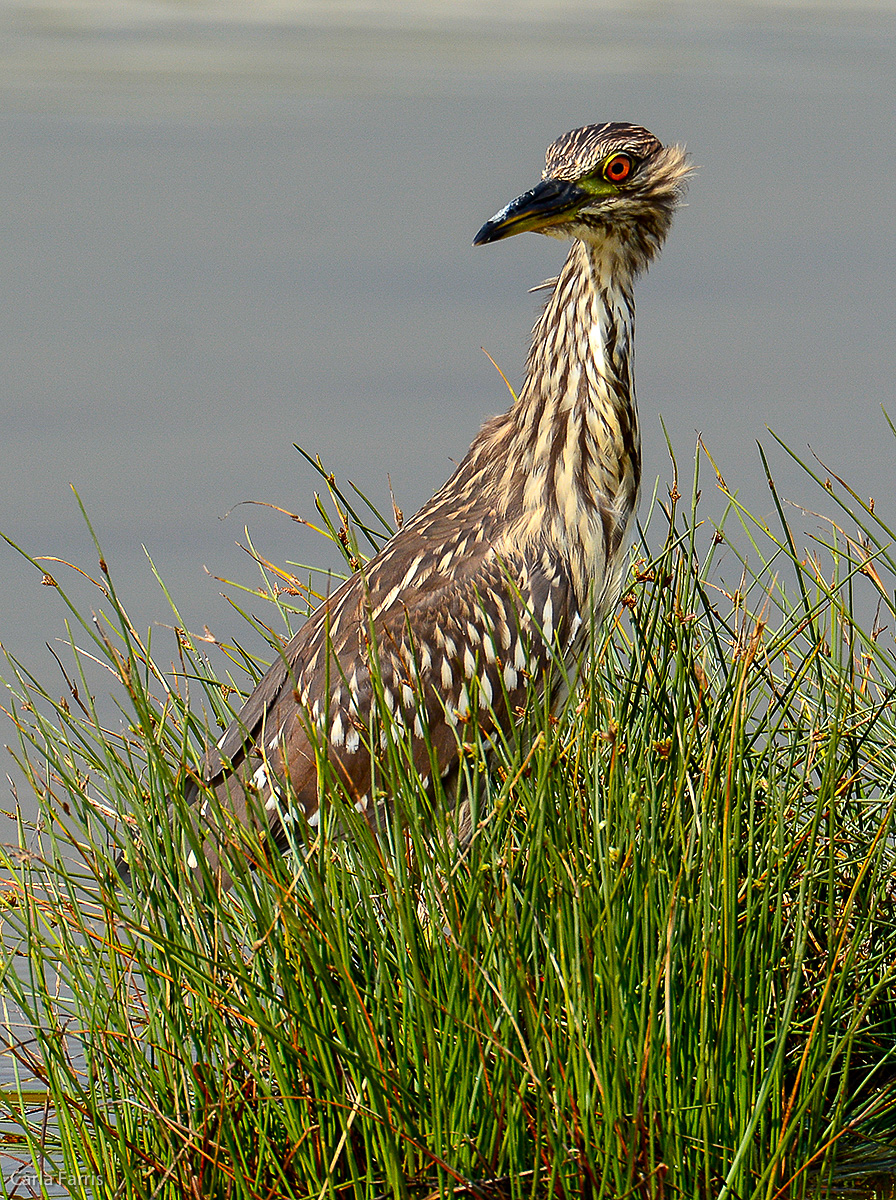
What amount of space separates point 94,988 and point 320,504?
1505mm

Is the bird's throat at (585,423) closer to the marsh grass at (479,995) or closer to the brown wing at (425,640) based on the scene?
the brown wing at (425,640)

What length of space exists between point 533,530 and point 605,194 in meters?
0.79

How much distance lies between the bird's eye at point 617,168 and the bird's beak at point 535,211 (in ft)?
0.30

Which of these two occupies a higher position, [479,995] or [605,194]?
[605,194]

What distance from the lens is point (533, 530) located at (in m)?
3.34

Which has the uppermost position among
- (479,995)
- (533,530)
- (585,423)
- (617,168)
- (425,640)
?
(617,168)

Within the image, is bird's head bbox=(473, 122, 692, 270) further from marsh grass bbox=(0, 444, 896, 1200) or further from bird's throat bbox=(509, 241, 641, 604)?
marsh grass bbox=(0, 444, 896, 1200)

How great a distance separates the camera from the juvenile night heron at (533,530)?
3225mm

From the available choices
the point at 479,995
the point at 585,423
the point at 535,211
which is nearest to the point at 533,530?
the point at 585,423

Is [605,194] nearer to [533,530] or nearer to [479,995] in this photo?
[533,530]

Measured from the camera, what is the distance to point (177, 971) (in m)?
2.20

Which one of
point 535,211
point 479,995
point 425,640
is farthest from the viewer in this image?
point 425,640

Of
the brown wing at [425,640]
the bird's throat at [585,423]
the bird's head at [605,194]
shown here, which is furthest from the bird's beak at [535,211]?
the brown wing at [425,640]

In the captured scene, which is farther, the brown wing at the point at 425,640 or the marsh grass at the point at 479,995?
the brown wing at the point at 425,640
